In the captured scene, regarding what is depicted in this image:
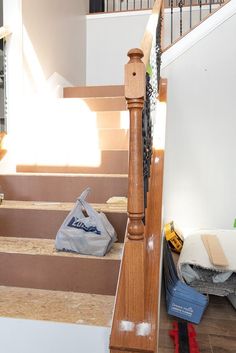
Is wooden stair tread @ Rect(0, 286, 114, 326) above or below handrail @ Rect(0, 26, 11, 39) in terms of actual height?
below

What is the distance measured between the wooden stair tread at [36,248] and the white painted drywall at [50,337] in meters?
0.37

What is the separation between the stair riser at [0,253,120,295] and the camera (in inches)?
64.4

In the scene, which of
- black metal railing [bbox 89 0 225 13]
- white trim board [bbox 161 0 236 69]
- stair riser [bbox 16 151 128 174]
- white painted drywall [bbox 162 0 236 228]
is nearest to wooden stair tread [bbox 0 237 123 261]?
stair riser [bbox 16 151 128 174]

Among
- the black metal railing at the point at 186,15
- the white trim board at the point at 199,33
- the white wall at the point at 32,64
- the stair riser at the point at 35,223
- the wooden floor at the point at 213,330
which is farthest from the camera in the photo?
the black metal railing at the point at 186,15

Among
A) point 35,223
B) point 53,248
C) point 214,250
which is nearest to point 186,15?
point 214,250

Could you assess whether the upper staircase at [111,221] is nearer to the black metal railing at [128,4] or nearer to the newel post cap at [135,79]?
the newel post cap at [135,79]

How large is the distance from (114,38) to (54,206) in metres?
3.20

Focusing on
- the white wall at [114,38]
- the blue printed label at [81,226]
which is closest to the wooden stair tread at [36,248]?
the blue printed label at [81,226]

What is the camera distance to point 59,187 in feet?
7.27

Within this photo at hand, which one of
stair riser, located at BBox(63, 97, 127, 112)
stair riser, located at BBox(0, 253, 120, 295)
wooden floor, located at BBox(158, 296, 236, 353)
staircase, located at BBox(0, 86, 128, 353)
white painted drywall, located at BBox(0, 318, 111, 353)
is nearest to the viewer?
white painted drywall, located at BBox(0, 318, 111, 353)

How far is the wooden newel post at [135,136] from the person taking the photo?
931 millimetres

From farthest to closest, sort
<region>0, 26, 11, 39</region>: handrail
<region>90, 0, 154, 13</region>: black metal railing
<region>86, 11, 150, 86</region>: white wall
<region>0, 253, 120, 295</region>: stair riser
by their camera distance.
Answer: <region>90, 0, 154, 13</region>: black metal railing < <region>86, 11, 150, 86</region>: white wall < <region>0, 26, 11, 39</region>: handrail < <region>0, 253, 120, 295</region>: stair riser

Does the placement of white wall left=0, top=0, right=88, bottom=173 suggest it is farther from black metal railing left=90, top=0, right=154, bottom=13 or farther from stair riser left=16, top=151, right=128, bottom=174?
black metal railing left=90, top=0, right=154, bottom=13

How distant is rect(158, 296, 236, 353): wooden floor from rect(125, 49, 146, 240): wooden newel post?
1.48m
